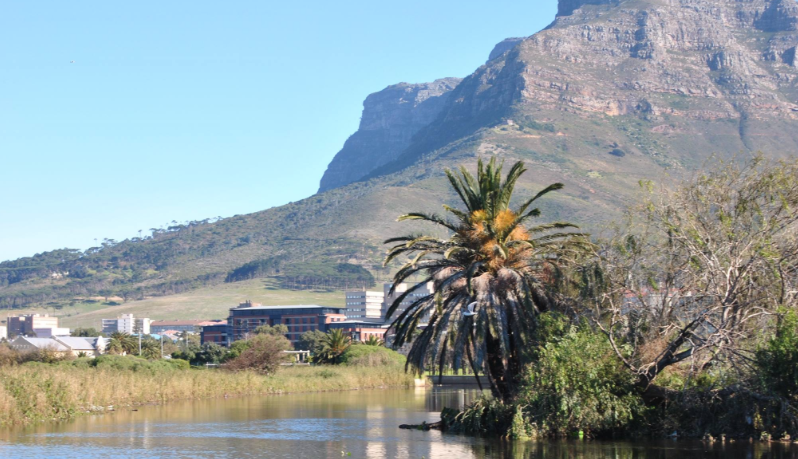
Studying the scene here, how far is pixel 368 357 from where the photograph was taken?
95.4 meters

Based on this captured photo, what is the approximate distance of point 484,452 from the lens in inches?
1259

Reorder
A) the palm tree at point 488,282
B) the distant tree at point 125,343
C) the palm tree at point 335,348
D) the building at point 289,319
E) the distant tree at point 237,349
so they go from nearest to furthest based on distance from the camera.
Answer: the palm tree at point 488,282
the distant tree at point 237,349
the palm tree at point 335,348
the distant tree at point 125,343
the building at point 289,319

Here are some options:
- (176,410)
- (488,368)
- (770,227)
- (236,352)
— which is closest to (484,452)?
(488,368)

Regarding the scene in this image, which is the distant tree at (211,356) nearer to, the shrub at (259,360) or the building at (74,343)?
the building at (74,343)

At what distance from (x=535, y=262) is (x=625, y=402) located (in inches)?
255

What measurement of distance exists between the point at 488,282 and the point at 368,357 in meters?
60.8

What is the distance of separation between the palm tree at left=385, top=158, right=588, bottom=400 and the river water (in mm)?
3265

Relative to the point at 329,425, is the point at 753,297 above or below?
above

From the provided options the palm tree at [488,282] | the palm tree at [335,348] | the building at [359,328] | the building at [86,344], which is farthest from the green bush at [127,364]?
the building at [359,328]

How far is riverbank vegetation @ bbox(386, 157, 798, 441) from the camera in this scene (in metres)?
31.5

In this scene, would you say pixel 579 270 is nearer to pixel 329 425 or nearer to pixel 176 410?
pixel 329 425

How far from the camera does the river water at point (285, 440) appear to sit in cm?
3142

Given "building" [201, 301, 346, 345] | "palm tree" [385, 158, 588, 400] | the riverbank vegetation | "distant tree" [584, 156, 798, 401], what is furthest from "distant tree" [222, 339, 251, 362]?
"building" [201, 301, 346, 345]

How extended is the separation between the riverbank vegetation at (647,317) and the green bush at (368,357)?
2280 inches
